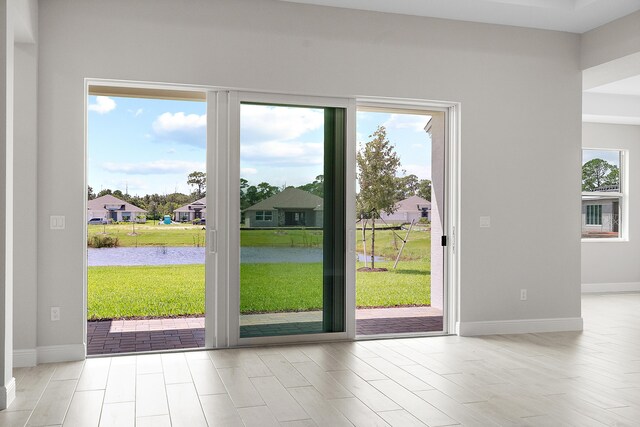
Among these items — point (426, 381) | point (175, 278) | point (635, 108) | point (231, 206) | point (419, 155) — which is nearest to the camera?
point (426, 381)

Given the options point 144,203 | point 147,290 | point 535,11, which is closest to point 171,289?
point 147,290

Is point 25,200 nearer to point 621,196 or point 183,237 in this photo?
point 183,237

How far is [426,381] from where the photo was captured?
4004 mm

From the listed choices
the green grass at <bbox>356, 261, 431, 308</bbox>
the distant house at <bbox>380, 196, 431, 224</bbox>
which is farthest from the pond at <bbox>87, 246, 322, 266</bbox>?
the distant house at <bbox>380, 196, 431, 224</bbox>

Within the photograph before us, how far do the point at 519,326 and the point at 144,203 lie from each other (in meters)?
5.48

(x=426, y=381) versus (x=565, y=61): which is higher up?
(x=565, y=61)

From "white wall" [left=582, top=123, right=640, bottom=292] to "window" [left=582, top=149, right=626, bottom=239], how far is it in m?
0.14

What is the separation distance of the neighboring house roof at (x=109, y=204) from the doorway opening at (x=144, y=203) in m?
0.01

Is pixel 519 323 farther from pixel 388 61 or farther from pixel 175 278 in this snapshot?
pixel 175 278

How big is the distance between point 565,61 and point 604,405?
12.2 ft

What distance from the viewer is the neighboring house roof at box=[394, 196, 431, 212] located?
7914 millimetres

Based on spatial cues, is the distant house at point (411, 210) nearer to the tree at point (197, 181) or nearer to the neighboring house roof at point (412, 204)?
the neighboring house roof at point (412, 204)

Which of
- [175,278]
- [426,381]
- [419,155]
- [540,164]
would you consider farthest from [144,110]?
[426,381]

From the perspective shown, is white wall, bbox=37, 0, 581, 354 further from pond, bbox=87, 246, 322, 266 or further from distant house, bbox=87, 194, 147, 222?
pond, bbox=87, 246, 322, 266
